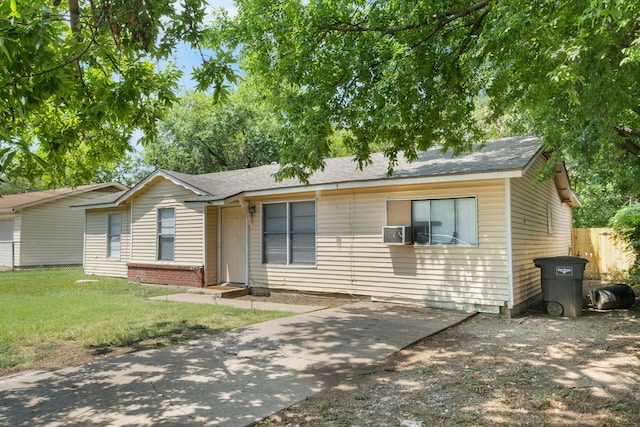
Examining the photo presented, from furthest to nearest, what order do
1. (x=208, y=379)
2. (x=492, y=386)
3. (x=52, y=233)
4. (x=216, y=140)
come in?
(x=216, y=140), (x=52, y=233), (x=208, y=379), (x=492, y=386)

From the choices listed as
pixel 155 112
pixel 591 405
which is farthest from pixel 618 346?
pixel 155 112

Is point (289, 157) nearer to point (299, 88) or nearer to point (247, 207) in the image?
point (299, 88)

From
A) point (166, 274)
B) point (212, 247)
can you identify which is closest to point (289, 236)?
point (212, 247)

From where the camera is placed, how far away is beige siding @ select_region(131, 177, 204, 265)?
1225 cm

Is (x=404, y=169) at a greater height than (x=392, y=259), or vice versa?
(x=404, y=169)

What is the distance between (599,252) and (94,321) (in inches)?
644

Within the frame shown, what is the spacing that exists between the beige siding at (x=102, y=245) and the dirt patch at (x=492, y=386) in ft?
38.3

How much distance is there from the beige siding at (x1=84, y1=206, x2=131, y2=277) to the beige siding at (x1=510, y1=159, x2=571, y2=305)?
1191 cm

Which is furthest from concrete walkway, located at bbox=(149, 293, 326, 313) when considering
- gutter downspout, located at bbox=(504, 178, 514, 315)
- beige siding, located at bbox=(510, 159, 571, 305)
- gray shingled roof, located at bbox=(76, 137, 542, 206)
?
beige siding, located at bbox=(510, 159, 571, 305)

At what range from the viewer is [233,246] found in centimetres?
1209

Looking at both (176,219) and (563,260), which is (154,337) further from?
(563,260)

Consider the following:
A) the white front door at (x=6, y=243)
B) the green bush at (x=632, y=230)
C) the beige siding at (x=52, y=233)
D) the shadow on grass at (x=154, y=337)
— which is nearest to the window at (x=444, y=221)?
the shadow on grass at (x=154, y=337)

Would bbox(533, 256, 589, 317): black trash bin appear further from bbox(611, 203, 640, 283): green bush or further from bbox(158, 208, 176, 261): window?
bbox(158, 208, 176, 261): window

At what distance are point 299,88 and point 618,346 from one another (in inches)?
246
